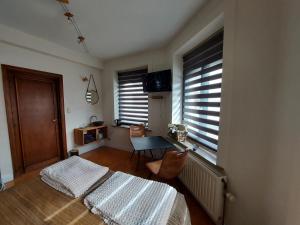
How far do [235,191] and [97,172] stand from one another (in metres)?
1.36

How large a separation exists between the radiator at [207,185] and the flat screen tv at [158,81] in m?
1.41

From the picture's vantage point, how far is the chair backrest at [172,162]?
5.25ft

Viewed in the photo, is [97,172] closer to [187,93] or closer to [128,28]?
[187,93]

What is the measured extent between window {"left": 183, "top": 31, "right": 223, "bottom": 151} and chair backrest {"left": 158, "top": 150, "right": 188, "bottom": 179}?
1.58 ft

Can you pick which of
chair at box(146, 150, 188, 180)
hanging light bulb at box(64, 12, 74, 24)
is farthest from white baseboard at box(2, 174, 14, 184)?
hanging light bulb at box(64, 12, 74, 24)

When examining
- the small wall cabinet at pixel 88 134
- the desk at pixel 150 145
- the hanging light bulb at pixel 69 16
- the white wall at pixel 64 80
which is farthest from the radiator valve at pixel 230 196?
the white wall at pixel 64 80

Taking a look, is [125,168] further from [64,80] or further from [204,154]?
[64,80]

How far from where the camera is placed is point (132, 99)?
3.58 metres

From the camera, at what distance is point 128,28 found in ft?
7.00

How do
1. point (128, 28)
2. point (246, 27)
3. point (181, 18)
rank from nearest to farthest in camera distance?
point (246, 27), point (181, 18), point (128, 28)

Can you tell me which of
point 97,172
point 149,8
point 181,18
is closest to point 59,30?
point 149,8

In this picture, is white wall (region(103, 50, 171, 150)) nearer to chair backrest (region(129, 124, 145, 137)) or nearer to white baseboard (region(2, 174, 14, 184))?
chair backrest (region(129, 124, 145, 137))

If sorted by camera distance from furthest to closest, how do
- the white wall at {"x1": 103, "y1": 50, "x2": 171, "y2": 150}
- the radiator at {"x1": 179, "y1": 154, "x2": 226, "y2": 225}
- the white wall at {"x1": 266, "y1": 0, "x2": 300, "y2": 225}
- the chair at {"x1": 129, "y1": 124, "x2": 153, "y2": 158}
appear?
the chair at {"x1": 129, "y1": 124, "x2": 153, "y2": 158}, the white wall at {"x1": 103, "y1": 50, "x2": 171, "y2": 150}, the radiator at {"x1": 179, "y1": 154, "x2": 226, "y2": 225}, the white wall at {"x1": 266, "y1": 0, "x2": 300, "y2": 225}

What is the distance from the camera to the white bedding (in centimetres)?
114
